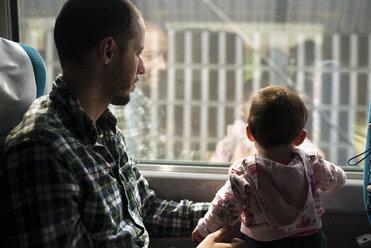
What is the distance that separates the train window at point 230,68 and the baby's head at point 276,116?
843 mm

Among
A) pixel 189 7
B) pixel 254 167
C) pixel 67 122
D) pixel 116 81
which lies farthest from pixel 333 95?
pixel 67 122

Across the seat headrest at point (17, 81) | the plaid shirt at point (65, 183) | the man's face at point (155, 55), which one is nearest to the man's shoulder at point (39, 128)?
the plaid shirt at point (65, 183)

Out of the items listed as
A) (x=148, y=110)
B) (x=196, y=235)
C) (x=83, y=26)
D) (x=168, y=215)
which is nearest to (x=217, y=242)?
(x=196, y=235)

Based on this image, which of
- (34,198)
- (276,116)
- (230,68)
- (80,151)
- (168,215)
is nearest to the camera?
(34,198)

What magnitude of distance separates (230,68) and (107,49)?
1.55m

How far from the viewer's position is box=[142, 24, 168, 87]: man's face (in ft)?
8.20

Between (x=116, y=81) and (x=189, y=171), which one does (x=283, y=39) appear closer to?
(x=189, y=171)

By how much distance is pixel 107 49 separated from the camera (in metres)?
1.22

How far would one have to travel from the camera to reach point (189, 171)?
1.87m

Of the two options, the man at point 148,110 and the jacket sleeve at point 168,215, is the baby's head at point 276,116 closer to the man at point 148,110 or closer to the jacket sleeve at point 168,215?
the jacket sleeve at point 168,215

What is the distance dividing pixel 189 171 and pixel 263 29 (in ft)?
3.48

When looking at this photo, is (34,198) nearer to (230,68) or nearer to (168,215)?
(168,215)

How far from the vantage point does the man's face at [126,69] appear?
1.26 m

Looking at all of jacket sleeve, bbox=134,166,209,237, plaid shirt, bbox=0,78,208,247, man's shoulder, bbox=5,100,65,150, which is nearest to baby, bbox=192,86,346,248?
jacket sleeve, bbox=134,166,209,237
